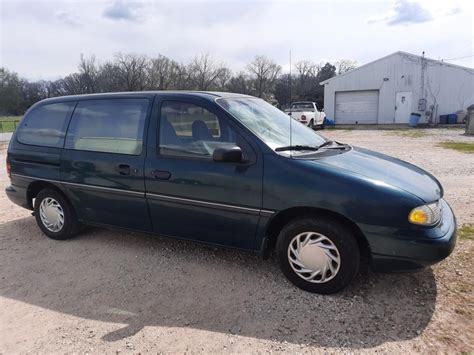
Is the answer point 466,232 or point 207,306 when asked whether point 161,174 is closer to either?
point 207,306

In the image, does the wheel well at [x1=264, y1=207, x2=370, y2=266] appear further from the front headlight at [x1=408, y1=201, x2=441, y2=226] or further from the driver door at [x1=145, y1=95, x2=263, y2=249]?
the front headlight at [x1=408, y1=201, x2=441, y2=226]

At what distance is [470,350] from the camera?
2449 mm

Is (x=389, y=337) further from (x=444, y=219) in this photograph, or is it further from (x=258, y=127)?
(x=258, y=127)

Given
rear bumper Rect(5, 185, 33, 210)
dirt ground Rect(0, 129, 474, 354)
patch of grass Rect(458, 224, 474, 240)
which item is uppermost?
rear bumper Rect(5, 185, 33, 210)

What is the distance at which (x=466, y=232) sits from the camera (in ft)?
14.4

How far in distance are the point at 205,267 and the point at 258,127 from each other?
1504mm

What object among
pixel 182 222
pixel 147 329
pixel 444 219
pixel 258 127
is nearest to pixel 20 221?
pixel 182 222

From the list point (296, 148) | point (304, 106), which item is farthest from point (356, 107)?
point (296, 148)

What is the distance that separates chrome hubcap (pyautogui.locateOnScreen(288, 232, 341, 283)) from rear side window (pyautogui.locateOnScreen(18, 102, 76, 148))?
3.00 m

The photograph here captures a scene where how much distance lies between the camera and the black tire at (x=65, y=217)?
14.6ft

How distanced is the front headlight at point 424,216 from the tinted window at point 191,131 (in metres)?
1.52

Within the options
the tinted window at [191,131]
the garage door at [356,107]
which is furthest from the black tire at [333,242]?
the garage door at [356,107]

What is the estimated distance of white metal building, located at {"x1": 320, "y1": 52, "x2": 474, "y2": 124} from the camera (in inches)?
1031

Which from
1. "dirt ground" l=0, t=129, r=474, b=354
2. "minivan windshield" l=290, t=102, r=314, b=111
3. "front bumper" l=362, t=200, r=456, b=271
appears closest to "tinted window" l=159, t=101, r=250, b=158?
"dirt ground" l=0, t=129, r=474, b=354
